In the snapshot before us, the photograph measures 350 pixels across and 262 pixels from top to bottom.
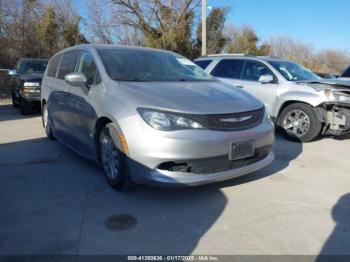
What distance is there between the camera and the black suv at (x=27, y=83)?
960 cm

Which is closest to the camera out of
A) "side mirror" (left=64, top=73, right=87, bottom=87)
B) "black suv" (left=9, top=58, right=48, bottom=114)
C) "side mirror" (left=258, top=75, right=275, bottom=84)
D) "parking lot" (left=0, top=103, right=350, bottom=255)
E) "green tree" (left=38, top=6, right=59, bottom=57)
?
"parking lot" (left=0, top=103, right=350, bottom=255)

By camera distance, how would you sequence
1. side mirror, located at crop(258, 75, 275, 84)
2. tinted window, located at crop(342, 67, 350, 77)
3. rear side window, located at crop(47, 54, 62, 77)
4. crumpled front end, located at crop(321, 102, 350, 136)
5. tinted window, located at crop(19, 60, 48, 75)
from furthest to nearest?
tinted window, located at crop(19, 60, 48, 75) < tinted window, located at crop(342, 67, 350, 77) < side mirror, located at crop(258, 75, 275, 84) < crumpled front end, located at crop(321, 102, 350, 136) < rear side window, located at crop(47, 54, 62, 77)

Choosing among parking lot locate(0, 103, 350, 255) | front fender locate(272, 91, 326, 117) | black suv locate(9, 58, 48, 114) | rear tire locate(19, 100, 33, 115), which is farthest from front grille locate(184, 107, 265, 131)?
rear tire locate(19, 100, 33, 115)

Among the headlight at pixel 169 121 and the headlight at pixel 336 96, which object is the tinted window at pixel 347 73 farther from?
the headlight at pixel 169 121

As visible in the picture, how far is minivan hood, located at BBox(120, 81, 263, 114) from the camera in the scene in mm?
3439

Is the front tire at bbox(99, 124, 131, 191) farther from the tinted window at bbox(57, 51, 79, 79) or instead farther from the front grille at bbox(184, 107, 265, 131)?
the tinted window at bbox(57, 51, 79, 79)

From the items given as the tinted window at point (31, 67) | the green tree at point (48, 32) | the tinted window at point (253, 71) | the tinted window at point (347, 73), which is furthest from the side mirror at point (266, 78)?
the green tree at point (48, 32)

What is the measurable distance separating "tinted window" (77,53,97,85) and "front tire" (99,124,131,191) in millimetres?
729

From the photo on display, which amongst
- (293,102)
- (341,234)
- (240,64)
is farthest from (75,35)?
(341,234)

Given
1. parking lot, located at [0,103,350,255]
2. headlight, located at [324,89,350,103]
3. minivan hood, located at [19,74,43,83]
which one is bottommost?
parking lot, located at [0,103,350,255]

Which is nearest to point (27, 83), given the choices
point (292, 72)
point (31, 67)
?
point (31, 67)

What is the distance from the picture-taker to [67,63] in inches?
209

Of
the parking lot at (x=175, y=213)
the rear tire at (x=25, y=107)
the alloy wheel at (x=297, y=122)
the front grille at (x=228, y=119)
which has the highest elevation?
the front grille at (x=228, y=119)

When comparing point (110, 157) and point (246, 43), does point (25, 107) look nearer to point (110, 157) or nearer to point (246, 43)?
point (110, 157)
